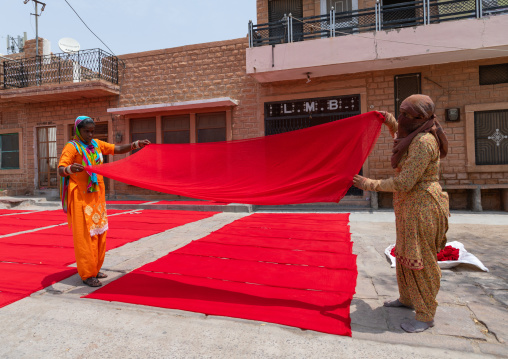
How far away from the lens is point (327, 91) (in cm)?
856

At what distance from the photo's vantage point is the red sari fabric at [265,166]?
97.0 inches

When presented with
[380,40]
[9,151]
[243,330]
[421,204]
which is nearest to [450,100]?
[380,40]

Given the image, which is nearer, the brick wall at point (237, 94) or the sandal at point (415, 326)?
the sandal at point (415, 326)

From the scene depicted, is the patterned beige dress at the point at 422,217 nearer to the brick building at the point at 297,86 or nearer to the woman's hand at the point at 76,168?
the woman's hand at the point at 76,168

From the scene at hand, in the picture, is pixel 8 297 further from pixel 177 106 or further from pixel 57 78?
pixel 57 78

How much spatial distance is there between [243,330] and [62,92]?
34.9ft

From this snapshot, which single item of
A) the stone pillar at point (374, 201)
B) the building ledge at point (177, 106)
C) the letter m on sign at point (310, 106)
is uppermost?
the building ledge at point (177, 106)

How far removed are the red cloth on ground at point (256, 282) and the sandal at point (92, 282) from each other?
11 cm

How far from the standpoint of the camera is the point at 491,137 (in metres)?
7.67

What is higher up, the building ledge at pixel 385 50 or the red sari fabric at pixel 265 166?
the building ledge at pixel 385 50

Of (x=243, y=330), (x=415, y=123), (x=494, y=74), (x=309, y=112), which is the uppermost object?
(x=494, y=74)

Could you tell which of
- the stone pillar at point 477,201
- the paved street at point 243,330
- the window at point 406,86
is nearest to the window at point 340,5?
the window at point 406,86

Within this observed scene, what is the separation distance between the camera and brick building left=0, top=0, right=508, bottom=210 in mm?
7430

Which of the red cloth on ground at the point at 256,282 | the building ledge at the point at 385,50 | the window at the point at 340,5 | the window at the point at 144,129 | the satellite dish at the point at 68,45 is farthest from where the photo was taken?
the satellite dish at the point at 68,45
